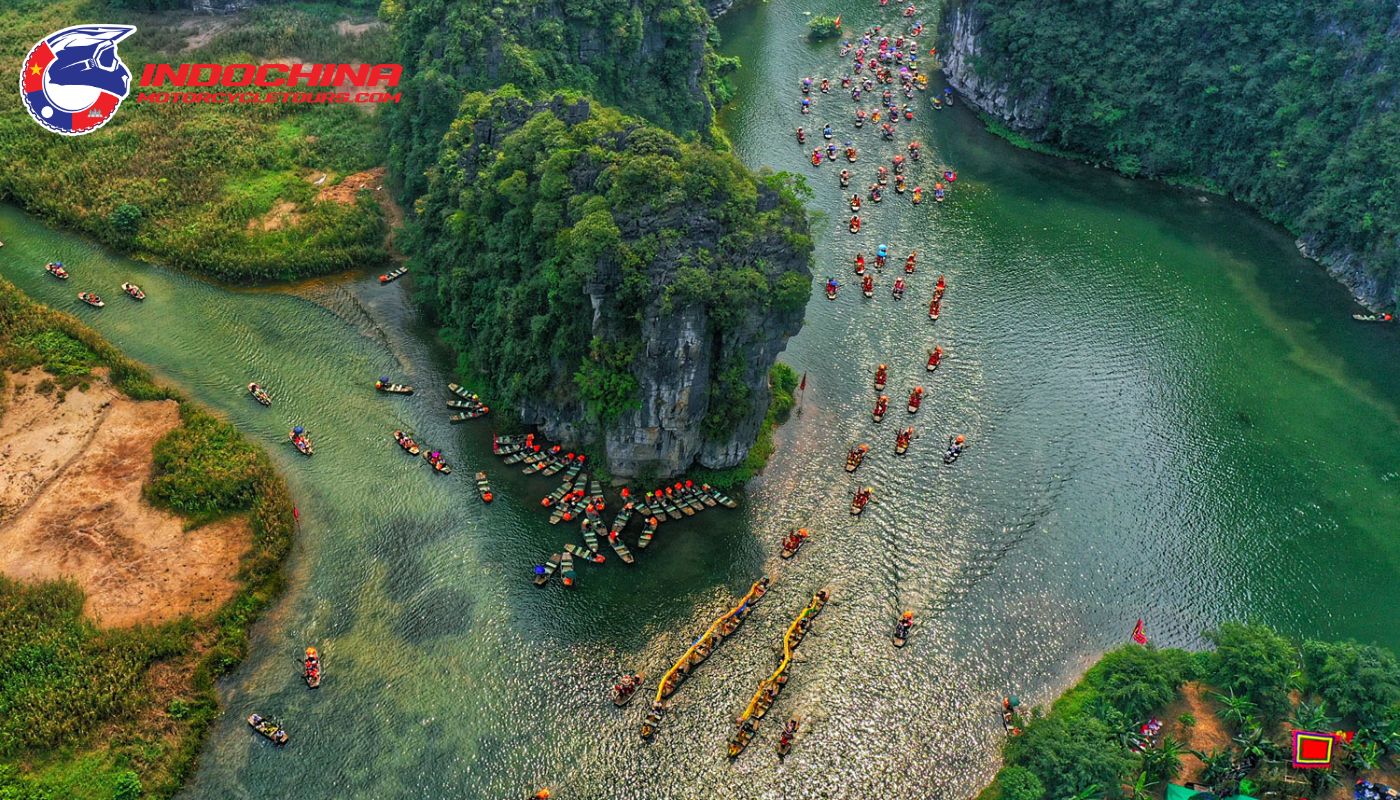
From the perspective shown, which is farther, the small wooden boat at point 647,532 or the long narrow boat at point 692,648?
the small wooden boat at point 647,532

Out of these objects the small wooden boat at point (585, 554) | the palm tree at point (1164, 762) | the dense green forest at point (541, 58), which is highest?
the dense green forest at point (541, 58)

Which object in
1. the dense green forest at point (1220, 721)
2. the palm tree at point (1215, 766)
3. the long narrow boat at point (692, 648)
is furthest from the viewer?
the long narrow boat at point (692, 648)

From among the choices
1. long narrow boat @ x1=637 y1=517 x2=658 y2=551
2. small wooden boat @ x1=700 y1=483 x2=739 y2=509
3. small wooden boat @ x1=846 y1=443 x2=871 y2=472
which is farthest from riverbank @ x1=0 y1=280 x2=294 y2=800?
small wooden boat @ x1=846 y1=443 x2=871 y2=472

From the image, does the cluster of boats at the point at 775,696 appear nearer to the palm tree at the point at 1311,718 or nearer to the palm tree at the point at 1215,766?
the palm tree at the point at 1215,766

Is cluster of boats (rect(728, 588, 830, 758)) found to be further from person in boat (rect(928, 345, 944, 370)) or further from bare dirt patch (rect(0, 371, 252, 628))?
bare dirt patch (rect(0, 371, 252, 628))

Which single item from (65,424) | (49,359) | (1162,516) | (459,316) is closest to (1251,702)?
(1162,516)

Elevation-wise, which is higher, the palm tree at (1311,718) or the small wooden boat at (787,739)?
the palm tree at (1311,718)

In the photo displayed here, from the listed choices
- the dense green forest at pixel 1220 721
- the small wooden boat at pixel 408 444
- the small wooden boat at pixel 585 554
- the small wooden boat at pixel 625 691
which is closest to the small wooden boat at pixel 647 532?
the small wooden boat at pixel 585 554
